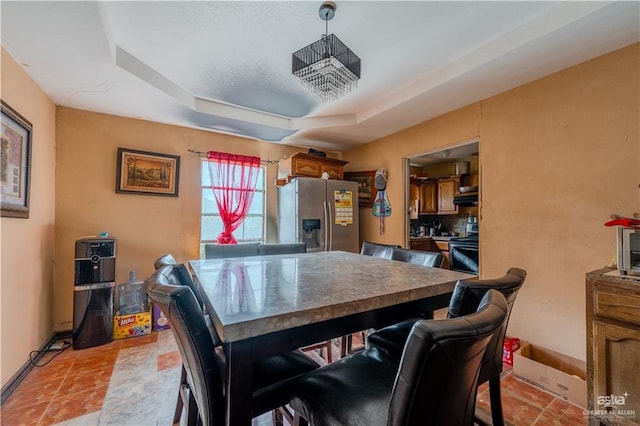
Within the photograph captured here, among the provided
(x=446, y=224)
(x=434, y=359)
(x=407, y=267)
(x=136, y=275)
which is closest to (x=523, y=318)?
(x=407, y=267)

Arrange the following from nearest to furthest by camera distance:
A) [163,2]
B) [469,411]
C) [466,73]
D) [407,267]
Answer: [469,411], [407,267], [163,2], [466,73]

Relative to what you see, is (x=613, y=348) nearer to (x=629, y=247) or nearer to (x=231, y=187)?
(x=629, y=247)

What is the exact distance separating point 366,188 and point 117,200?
10.6 ft

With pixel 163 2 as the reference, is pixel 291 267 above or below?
below

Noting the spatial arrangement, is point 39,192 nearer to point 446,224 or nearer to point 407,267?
point 407,267

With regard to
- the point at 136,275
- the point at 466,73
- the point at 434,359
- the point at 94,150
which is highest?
the point at 466,73

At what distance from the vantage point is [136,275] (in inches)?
125

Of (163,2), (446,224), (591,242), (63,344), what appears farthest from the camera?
(446,224)

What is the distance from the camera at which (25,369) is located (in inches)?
83.4

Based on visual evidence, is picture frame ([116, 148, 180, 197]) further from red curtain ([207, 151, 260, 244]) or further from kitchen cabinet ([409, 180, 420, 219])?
kitchen cabinet ([409, 180, 420, 219])

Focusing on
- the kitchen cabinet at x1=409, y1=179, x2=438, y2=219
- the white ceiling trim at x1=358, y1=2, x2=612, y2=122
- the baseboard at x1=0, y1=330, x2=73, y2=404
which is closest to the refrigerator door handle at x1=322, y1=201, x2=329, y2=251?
the white ceiling trim at x1=358, y1=2, x2=612, y2=122

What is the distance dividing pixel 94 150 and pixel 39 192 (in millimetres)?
748

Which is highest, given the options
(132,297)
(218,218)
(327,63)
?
(327,63)

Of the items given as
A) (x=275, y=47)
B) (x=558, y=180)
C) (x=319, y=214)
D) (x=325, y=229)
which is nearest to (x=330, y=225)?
(x=325, y=229)
